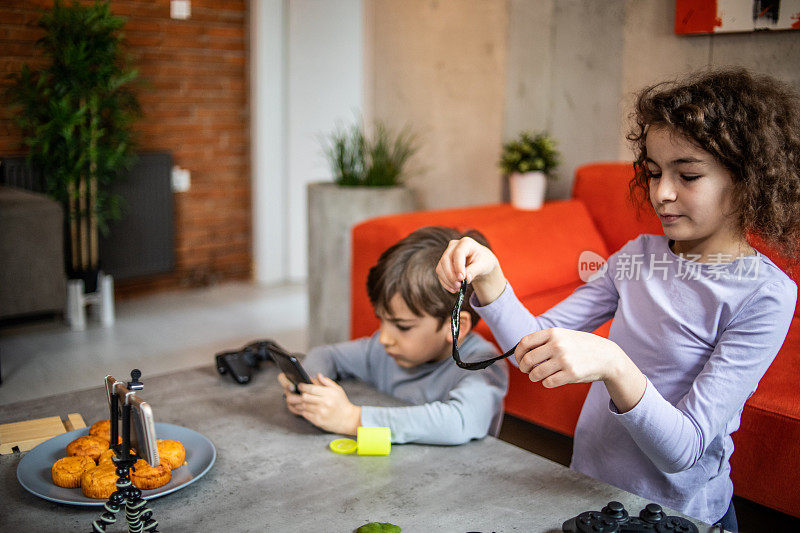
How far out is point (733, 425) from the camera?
113 centimetres

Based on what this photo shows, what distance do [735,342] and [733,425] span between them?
157 mm

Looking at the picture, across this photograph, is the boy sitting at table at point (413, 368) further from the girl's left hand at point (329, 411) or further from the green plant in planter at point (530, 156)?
the green plant in planter at point (530, 156)

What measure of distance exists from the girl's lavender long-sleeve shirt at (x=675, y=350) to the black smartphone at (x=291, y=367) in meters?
0.30

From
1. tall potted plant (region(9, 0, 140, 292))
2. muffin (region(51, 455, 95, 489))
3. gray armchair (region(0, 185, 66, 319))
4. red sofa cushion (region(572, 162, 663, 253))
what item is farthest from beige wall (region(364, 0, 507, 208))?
muffin (region(51, 455, 95, 489))

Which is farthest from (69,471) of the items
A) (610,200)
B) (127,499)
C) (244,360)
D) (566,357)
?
(610,200)

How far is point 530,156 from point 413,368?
1.48 meters

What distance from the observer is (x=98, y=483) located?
0.96 meters

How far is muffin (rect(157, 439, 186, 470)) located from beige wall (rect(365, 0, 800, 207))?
2.02 metres

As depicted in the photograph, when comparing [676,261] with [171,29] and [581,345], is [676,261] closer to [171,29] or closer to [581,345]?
[581,345]

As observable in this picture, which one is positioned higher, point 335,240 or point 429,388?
point 335,240

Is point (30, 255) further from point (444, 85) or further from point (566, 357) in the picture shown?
point (566, 357)

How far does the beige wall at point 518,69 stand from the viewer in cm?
261

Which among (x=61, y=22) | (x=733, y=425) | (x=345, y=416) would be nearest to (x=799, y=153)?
(x=733, y=425)

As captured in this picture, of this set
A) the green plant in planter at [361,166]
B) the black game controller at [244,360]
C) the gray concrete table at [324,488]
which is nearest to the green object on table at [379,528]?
the gray concrete table at [324,488]
